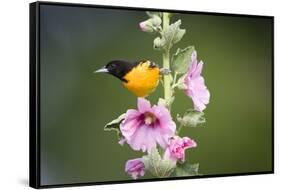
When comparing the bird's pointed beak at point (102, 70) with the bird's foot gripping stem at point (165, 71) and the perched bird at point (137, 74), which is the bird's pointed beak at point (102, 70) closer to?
the perched bird at point (137, 74)

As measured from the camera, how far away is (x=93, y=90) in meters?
4.49

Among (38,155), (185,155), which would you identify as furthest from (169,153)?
(38,155)

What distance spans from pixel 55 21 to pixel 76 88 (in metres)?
0.45

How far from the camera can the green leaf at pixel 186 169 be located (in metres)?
4.84

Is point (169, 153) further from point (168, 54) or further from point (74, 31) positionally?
point (74, 31)

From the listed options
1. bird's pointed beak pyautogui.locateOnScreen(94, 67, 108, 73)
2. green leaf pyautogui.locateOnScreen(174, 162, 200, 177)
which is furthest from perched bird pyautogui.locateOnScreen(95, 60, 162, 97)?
green leaf pyautogui.locateOnScreen(174, 162, 200, 177)

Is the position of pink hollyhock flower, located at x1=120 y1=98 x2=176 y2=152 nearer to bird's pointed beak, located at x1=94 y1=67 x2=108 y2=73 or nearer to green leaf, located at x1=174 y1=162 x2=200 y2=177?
green leaf, located at x1=174 y1=162 x2=200 y2=177

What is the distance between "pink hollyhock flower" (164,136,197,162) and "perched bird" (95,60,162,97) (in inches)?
15.9

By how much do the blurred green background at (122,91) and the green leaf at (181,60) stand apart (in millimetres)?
59

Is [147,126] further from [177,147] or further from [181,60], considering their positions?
[181,60]

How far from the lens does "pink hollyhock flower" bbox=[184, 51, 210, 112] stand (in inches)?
191

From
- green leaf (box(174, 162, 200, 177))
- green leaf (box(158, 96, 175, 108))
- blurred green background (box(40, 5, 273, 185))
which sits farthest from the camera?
green leaf (box(174, 162, 200, 177))

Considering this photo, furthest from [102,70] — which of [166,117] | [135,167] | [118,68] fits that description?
[135,167]

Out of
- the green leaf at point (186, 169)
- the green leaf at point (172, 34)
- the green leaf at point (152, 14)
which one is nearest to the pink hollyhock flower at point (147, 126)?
the green leaf at point (186, 169)
